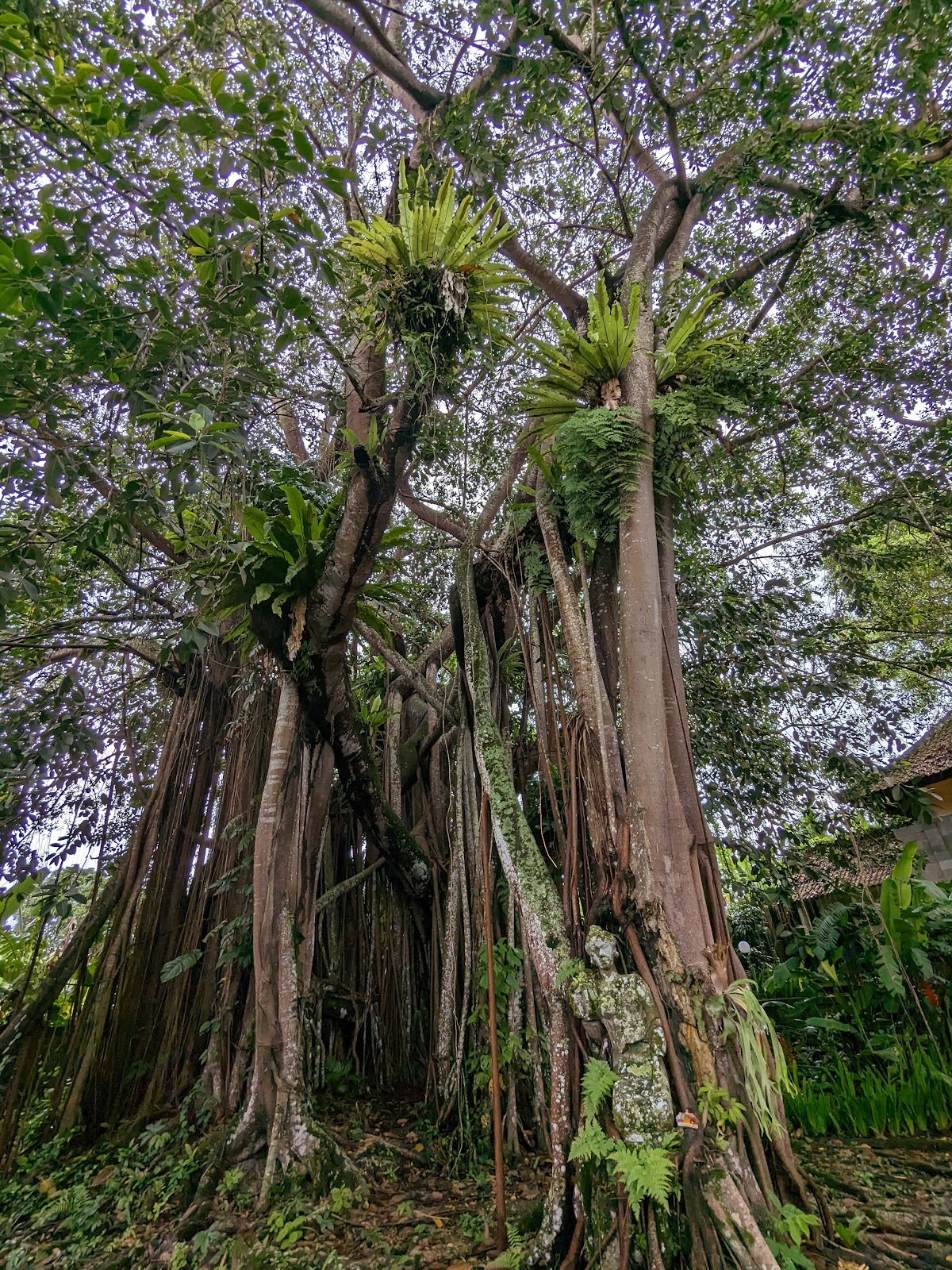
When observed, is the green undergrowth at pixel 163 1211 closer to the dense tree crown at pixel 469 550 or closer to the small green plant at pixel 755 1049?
the dense tree crown at pixel 469 550

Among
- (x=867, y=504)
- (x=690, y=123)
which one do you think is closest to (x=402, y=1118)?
(x=867, y=504)

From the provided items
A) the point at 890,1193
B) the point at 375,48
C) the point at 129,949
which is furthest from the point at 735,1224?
the point at 375,48

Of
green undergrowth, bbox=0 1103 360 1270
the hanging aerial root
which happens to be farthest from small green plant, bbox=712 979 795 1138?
green undergrowth, bbox=0 1103 360 1270

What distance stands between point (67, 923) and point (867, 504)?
671 centimetres

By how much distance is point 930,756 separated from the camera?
542 centimetres

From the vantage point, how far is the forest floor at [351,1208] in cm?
203

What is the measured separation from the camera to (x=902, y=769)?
424cm

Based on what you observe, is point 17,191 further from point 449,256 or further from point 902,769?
point 902,769

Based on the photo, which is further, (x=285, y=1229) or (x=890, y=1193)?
(x=890, y=1193)

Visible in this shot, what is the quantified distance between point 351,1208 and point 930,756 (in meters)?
5.35

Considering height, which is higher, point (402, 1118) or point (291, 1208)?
point (402, 1118)

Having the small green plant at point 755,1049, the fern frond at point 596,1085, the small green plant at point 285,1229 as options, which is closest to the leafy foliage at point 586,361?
the small green plant at point 755,1049

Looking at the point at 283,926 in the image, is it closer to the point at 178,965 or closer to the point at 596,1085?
the point at 178,965

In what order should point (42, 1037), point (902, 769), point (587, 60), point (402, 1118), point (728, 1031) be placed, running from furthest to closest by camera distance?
point (902, 769) → point (42, 1037) → point (402, 1118) → point (587, 60) → point (728, 1031)
